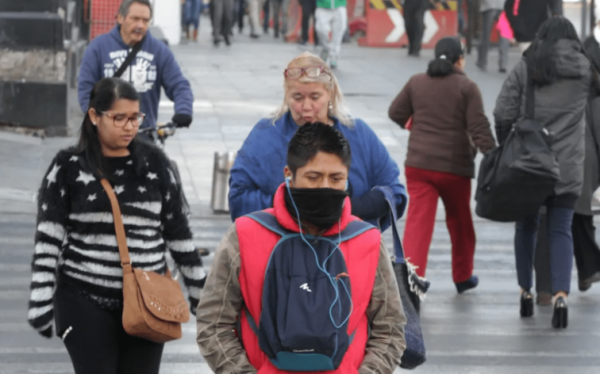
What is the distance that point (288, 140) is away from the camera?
4.60 m

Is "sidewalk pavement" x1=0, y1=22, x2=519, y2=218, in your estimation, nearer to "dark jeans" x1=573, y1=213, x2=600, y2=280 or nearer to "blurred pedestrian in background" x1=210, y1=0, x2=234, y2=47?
"blurred pedestrian in background" x1=210, y1=0, x2=234, y2=47

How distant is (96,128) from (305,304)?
5.48 ft

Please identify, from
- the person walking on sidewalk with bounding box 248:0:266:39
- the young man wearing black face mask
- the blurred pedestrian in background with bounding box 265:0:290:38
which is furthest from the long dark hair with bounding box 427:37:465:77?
the blurred pedestrian in background with bounding box 265:0:290:38

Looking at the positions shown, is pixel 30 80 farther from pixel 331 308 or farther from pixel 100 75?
pixel 331 308

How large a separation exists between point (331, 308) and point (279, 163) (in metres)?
1.42

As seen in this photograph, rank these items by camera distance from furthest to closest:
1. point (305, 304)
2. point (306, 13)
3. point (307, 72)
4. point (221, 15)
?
point (306, 13) < point (221, 15) < point (307, 72) < point (305, 304)

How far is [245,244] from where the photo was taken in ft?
10.9

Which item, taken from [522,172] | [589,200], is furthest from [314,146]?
[589,200]

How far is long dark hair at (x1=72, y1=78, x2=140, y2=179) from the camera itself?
450 cm

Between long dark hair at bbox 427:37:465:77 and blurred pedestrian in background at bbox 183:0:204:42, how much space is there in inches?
811

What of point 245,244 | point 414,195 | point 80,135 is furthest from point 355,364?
point 414,195

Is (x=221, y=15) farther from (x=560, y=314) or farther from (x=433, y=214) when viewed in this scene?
(x=560, y=314)

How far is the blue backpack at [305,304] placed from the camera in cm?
320

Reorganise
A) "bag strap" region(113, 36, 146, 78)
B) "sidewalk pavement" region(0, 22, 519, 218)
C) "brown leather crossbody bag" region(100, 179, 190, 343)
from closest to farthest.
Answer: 1. "brown leather crossbody bag" region(100, 179, 190, 343)
2. "bag strap" region(113, 36, 146, 78)
3. "sidewalk pavement" region(0, 22, 519, 218)
